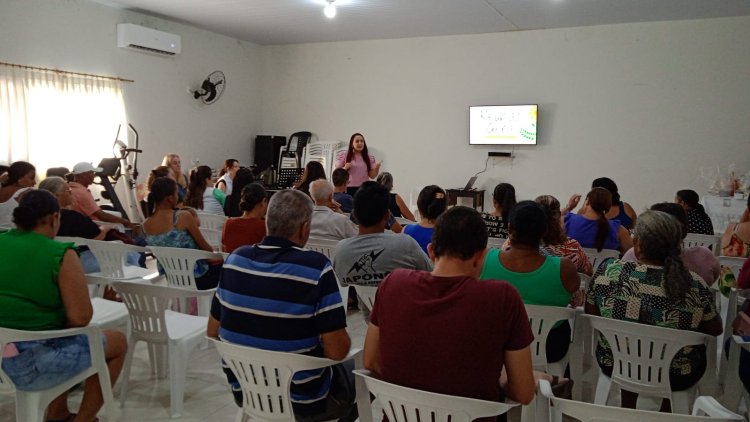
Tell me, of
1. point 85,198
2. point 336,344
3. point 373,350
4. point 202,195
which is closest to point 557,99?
point 202,195

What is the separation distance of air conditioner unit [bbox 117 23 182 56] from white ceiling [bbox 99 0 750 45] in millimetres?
270

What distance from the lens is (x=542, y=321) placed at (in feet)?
7.75

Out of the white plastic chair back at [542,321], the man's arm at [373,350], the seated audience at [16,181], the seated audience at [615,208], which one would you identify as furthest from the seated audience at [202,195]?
the man's arm at [373,350]

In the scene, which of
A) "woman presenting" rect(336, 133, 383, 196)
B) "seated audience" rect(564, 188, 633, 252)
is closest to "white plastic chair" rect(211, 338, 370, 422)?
"seated audience" rect(564, 188, 633, 252)

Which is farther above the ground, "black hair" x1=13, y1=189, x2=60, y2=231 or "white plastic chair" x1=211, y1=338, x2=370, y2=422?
"black hair" x1=13, y1=189, x2=60, y2=231

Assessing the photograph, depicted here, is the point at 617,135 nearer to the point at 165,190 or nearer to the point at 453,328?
the point at 165,190

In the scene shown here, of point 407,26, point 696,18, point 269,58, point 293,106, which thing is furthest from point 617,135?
point 269,58

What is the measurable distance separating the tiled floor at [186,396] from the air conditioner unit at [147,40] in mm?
4948

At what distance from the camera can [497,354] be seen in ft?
5.04

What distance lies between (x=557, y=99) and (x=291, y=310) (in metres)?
6.74

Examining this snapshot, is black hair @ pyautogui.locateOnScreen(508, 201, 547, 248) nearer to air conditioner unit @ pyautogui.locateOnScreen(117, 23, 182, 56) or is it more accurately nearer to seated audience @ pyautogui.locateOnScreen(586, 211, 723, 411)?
seated audience @ pyautogui.locateOnScreen(586, 211, 723, 411)

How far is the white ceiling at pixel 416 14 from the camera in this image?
256 inches

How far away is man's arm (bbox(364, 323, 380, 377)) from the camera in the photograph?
1.69 metres

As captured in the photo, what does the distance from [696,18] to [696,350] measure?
6.13 m
